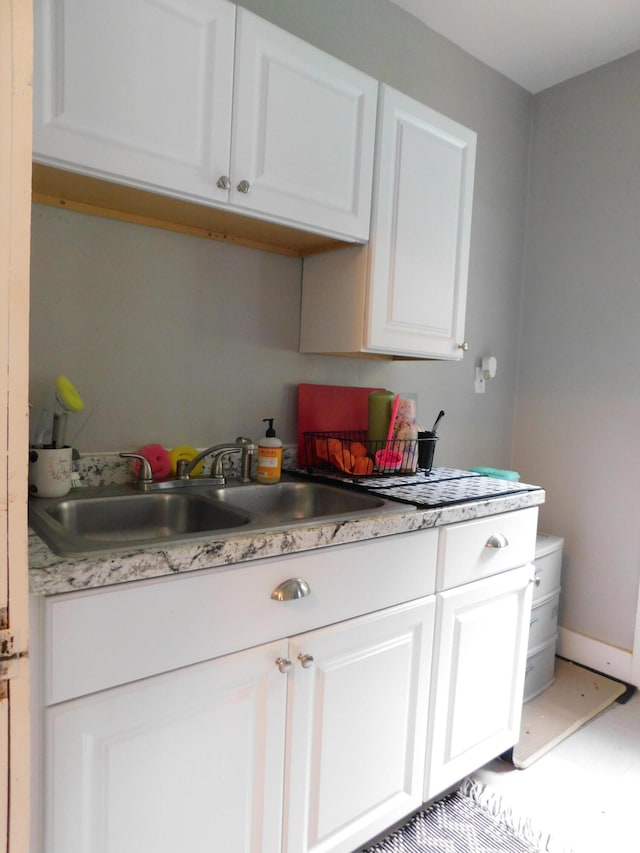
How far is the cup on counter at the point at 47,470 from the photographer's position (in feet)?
4.07

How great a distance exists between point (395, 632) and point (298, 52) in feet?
4.63

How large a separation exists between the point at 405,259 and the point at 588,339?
1175 mm

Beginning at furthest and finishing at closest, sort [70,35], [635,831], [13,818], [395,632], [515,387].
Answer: [515,387], [635,831], [395,632], [70,35], [13,818]

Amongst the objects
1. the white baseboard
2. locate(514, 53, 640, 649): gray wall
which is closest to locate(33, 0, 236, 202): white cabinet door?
locate(514, 53, 640, 649): gray wall

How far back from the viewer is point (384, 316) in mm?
1650

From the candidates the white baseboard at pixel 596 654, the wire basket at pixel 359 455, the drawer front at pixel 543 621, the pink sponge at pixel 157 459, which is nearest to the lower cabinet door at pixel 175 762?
the pink sponge at pixel 157 459

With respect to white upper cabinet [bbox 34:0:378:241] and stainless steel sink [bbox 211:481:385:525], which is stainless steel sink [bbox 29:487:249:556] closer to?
stainless steel sink [bbox 211:481:385:525]

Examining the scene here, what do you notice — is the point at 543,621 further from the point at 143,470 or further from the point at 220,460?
the point at 143,470

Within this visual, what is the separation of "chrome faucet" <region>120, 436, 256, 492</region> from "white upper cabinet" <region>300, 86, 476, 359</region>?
0.44 meters

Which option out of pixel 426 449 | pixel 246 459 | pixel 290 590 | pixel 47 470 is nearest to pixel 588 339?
pixel 426 449

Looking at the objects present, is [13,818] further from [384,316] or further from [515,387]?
[515,387]

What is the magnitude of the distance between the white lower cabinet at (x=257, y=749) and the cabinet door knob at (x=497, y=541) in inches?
10.1

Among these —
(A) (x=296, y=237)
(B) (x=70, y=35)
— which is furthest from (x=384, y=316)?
(B) (x=70, y=35)

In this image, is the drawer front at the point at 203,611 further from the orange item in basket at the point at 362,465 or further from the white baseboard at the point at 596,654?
the white baseboard at the point at 596,654
